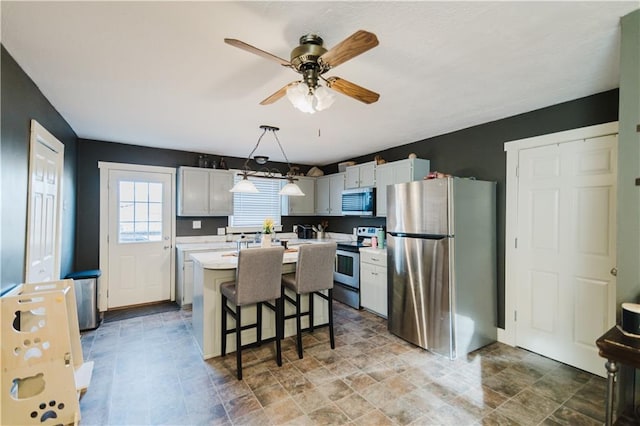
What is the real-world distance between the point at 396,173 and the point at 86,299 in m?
4.26

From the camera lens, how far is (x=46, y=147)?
8.83 ft

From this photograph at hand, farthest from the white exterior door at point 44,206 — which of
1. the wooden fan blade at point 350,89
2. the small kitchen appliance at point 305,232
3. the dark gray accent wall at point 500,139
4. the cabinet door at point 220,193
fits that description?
the dark gray accent wall at point 500,139

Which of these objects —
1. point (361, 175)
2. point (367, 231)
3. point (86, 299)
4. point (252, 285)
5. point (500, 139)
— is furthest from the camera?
point (367, 231)

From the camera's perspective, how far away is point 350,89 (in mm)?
1818

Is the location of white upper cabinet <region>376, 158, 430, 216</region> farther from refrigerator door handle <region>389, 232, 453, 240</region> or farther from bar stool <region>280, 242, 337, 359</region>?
bar stool <region>280, 242, 337, 359</region>

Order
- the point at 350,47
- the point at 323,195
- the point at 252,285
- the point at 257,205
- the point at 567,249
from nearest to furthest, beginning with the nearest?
1. the point at 350,47
2. the point at 252,285
3. the point at 567,249
4. the point at 257,205
5. the point at 323,195

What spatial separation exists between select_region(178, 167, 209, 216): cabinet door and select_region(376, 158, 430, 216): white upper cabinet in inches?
109

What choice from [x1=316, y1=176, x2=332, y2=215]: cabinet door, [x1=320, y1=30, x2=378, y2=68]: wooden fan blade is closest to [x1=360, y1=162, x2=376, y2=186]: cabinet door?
[x1=316, y1=176, x2=332, y2=215]: cabinet door

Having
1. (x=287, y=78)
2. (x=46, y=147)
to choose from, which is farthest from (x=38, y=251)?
(x=287, y=78)

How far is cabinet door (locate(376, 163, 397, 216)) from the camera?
4195 millimetres

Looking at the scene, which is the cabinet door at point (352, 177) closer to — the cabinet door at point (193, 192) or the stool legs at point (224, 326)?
the cabinet door at point (193, 192)

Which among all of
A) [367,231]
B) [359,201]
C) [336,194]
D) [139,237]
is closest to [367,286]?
[367,231]

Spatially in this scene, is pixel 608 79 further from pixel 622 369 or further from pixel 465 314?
pixel 465 314

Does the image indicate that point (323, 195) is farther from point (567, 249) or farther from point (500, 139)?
point (567, 249)
